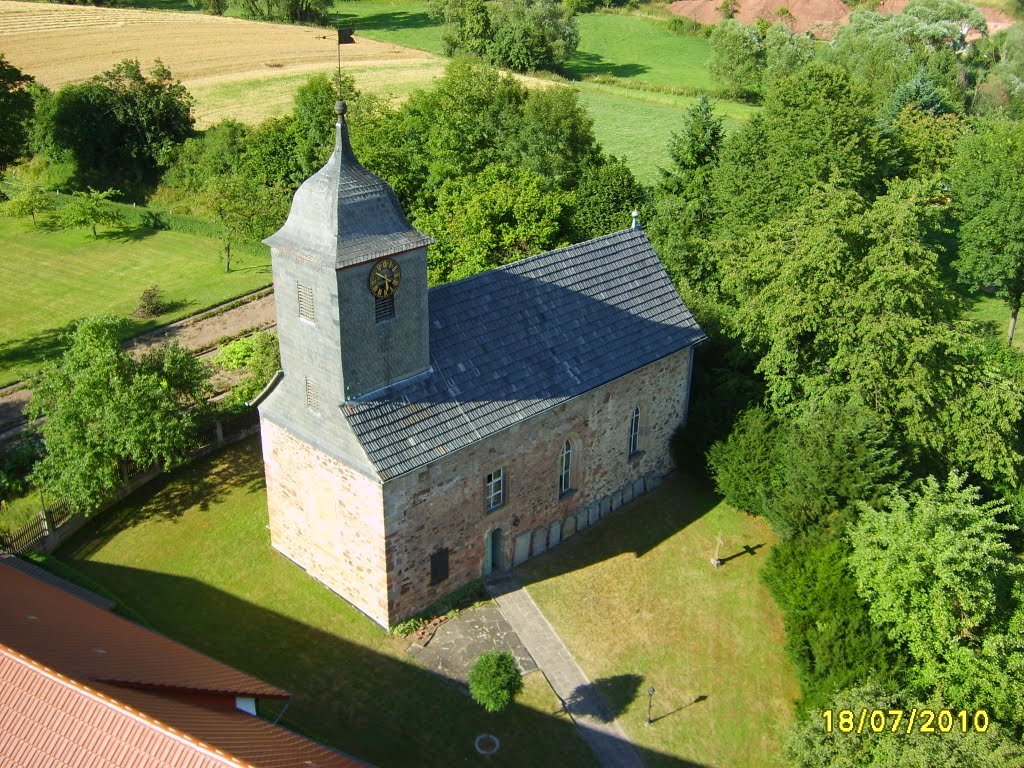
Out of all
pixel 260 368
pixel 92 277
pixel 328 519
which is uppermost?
pixel 260 368

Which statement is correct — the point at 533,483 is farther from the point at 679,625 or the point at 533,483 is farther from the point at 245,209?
the point at 245,209

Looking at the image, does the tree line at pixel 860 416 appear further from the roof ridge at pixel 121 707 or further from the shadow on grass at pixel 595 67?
the shadow on grass at pixel 595 67

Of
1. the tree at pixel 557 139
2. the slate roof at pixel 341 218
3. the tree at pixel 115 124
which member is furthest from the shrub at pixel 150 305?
the slate roof at pixel 341 218

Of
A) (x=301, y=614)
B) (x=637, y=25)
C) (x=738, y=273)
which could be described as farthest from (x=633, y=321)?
(x=637, y=25)

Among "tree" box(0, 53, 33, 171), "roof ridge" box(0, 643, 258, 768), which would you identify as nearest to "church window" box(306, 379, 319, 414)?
"roof ridge" box(0, 643, 258, 768)

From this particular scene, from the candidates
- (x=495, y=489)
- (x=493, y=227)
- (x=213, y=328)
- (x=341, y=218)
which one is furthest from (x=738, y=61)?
(x=341, y=218)

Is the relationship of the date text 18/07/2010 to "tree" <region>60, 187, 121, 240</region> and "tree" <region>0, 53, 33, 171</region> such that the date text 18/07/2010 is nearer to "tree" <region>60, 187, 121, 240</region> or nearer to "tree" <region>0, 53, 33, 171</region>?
"tree" <region>60, 187, 121, 240</region>
